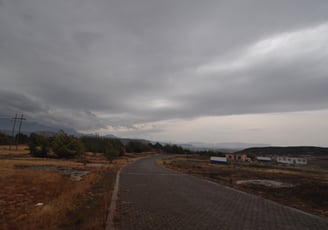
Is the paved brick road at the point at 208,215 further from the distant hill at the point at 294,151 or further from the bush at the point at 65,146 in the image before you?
the distant hill at the point at 294,151

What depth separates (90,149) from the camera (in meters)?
95.6

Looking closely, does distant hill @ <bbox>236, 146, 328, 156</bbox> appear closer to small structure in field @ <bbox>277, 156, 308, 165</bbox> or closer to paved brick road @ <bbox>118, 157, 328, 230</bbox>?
small structure in field @ <bbox>277, 156, 308, 165</bbox>

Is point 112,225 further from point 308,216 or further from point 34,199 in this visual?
point 34,199

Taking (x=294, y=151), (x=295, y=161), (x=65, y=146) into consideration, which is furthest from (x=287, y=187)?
(x=294, y=151)

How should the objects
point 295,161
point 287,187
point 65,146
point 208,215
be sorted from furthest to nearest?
point 295,161 → point 65,146 → point 287,187 → point 208,215

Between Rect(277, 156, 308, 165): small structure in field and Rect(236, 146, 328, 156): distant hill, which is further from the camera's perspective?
Rect(236, 146, 328, 156): distant hill

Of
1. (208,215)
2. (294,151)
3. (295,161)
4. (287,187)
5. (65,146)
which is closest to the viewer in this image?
(208,215)

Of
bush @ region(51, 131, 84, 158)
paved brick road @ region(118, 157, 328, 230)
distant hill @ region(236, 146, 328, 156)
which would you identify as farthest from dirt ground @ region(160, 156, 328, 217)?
distant hill @ region(236, 146, 328, 156)

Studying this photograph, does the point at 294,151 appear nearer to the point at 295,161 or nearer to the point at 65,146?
the point at 295,161

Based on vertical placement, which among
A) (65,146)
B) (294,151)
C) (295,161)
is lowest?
(295,161)

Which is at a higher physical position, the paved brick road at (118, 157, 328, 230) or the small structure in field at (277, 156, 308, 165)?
the small structure in field at (277, 156, 308, 165)

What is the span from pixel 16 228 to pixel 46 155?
5794 centimetres

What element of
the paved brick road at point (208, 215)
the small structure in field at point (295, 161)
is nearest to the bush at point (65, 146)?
the paved brick road at point (208, 215)

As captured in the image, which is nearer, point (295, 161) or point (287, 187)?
Answer: point (287, 187)
